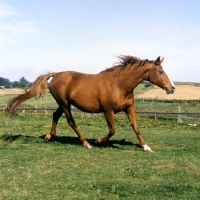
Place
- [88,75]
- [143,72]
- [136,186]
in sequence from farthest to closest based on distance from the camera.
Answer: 1. [88,75]
2. [143,72]
3. [136,186]

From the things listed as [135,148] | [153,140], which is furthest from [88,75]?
[153,140]

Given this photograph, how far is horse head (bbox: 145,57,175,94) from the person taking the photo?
30.4 feet

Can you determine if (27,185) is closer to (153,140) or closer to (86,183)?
(86,183)

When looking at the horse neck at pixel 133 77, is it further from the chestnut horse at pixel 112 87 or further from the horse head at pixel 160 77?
the horse head at pixel 160 77

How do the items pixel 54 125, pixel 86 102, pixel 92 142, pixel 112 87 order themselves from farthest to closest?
1. pixel 54 125
2. pixel 92 142
3. pixel 86 102
4. pixel 112 87

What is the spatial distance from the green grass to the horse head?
5.69ft

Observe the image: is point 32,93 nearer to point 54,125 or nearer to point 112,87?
point 54,125

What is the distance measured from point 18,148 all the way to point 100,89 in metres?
2.88

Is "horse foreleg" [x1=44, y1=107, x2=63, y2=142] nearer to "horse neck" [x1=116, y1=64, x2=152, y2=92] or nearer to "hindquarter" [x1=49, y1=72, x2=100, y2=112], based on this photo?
"hindquarter" [x1=49, y1=72, x2=100, y2=112]

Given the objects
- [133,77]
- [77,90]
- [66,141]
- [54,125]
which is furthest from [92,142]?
[133,77]

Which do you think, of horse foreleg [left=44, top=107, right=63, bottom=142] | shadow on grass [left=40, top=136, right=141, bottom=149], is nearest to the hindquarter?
horse foreleg [left=44, top=107, right=63, bottom=142]

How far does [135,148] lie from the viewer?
9.73m

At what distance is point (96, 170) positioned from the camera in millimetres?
7238

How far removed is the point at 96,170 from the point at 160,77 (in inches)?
134
